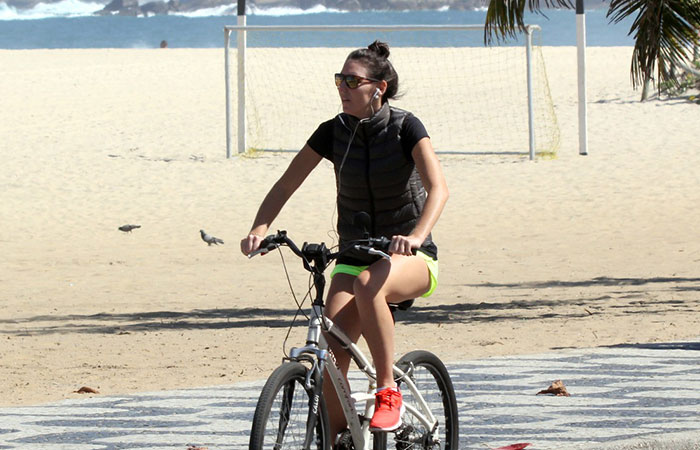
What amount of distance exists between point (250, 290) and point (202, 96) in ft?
65.4

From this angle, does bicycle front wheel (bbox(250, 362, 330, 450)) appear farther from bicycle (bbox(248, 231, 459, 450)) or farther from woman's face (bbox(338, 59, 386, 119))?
woman's face (bbox(338, 59, 386, 119))

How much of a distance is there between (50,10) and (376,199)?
6856 inches

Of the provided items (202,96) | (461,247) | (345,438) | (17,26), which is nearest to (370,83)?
(345,438)

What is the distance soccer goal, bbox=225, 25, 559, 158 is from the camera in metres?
23.3

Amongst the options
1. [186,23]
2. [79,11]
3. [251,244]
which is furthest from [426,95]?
[79,11]

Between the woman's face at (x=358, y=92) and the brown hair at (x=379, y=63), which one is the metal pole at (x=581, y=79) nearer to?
the brown hair at (x=379, y=63)

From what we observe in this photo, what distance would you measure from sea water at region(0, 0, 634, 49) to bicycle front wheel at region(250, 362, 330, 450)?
297 ft

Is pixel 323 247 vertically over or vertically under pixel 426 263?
over

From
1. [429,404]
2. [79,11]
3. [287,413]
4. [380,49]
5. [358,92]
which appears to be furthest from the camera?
[79,11]

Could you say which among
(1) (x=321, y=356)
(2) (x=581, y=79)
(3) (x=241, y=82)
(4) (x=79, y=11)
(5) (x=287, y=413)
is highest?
(4) (x=79, y=11)

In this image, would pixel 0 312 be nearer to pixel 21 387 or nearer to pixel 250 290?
pixel 250 290

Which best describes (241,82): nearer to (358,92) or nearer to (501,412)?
(501,412)

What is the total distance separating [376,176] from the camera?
444 centimetres

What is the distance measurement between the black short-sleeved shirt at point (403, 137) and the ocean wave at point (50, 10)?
171m
